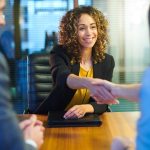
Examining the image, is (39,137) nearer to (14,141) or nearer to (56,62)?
(14,141)

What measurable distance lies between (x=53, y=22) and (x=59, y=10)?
0.18 m

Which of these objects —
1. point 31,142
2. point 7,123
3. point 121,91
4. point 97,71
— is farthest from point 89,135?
point 7,123

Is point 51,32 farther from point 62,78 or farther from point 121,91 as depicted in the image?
point 121,91

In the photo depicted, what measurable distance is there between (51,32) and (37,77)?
1.75m

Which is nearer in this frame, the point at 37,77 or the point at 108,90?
the point at 108,90

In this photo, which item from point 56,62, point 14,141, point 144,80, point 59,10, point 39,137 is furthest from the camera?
point 59,10

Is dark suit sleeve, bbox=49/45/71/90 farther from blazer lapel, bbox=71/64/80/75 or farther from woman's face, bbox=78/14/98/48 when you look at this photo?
woman's face, bbox=78/14/98/48

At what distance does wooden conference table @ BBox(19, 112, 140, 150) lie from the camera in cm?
155

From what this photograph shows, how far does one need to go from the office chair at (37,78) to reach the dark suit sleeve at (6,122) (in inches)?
80.5

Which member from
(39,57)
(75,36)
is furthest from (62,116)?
(39,57)

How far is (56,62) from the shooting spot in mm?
2377

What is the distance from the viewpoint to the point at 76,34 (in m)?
2.52

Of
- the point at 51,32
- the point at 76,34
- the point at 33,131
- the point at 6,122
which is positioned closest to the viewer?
the point at 6,122

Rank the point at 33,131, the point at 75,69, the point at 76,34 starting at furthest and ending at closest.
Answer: the point at 76,34
the point at 75,69
the point at 33,131
